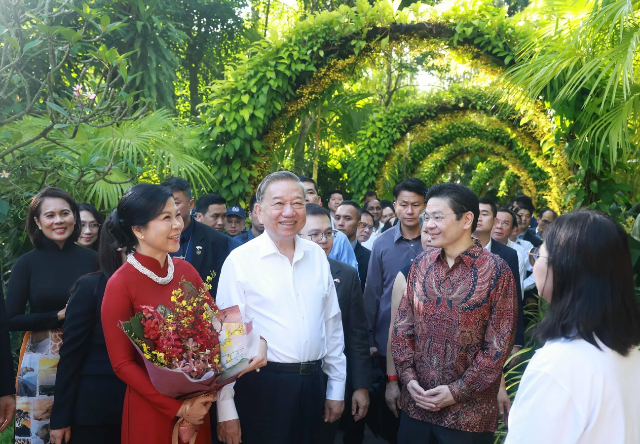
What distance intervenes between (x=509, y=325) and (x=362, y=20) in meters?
5.46

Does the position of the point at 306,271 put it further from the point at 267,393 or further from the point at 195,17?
the point at 195,17

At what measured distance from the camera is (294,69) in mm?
7195

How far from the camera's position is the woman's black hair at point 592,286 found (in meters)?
1.71

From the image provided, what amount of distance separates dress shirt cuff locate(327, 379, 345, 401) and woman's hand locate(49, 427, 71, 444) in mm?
1384

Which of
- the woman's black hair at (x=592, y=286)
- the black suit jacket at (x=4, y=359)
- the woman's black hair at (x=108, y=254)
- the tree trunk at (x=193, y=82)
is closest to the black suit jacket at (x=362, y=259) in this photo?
the woman's black hair at (x=108, y=254)

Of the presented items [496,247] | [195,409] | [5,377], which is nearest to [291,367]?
[195,409]

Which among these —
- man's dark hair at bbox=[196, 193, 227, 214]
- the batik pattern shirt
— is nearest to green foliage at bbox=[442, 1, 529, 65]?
man's dark hair at bbox=[196, 193, 227, 214]

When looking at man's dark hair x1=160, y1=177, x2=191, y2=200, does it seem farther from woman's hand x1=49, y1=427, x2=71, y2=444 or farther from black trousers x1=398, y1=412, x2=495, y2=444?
black trousers x1=398, y1=412, x2=495, y2=444

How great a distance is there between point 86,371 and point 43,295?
0.93 metres

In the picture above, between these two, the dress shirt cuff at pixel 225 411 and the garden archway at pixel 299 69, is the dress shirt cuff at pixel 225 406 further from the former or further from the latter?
the garden archway at pixel 299 69

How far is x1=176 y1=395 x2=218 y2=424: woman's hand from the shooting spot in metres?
2.58

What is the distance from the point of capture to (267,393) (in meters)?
2.98

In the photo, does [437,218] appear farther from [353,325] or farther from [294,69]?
[294,69]

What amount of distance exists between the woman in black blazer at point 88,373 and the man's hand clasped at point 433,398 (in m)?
1.58
